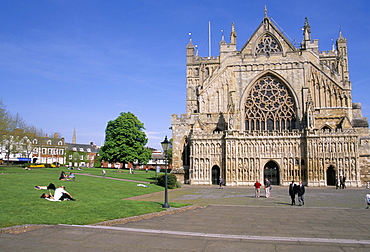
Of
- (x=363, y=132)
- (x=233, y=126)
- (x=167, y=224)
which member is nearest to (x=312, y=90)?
(x=363, y=132)

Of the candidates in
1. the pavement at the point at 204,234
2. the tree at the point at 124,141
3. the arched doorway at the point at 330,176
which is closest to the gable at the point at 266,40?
the arched doorway at the point at 330,176

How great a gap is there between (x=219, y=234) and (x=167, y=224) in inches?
114

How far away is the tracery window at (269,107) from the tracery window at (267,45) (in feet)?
16.9

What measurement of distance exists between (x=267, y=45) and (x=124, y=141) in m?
33.4

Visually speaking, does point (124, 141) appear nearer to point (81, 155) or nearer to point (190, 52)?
point (190, 52)

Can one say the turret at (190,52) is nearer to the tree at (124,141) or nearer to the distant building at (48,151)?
the tree at (124,141)

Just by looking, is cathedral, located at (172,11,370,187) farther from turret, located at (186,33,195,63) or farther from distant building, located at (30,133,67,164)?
distant building, located at (30,133,67,164)

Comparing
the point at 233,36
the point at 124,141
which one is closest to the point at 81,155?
the point at 124,141

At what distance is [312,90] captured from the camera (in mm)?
43219

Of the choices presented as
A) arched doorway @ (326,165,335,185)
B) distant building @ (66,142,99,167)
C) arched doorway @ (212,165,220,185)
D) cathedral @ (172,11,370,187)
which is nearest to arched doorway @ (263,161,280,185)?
cathedral @ (172,11,370,187)

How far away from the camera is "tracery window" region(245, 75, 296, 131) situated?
1726 inches

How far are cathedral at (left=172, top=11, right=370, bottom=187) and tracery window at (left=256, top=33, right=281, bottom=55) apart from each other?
0.15 meters

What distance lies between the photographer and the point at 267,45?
47938 mm

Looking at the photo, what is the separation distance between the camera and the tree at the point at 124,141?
6347 cm
